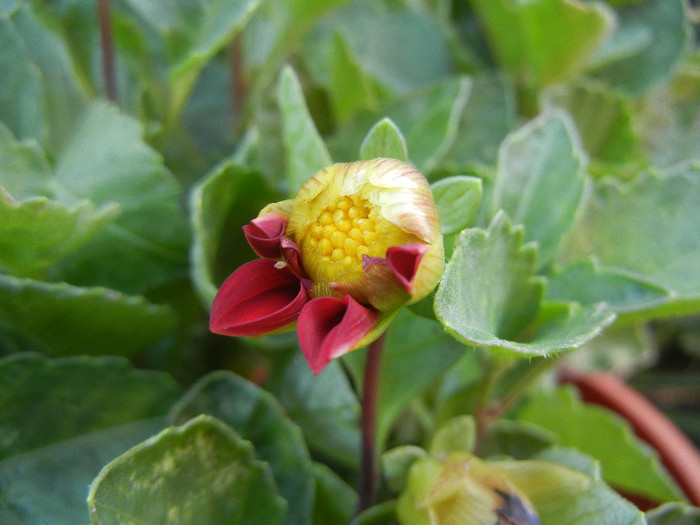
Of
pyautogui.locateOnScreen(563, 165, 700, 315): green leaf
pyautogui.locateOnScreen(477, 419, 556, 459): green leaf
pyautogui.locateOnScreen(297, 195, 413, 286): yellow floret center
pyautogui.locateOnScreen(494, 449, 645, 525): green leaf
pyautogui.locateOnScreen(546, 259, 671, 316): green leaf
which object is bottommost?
pyautogui.locateOnScreen(477, 419, 556, 459): green leaf

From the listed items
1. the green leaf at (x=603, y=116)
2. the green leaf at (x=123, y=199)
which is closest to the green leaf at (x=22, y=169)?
the green leaf at (x=123, y=199)

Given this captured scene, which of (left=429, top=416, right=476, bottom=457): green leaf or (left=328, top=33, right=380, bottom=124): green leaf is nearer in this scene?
(left=429, top=416, right=476, bottom=457): green leaf

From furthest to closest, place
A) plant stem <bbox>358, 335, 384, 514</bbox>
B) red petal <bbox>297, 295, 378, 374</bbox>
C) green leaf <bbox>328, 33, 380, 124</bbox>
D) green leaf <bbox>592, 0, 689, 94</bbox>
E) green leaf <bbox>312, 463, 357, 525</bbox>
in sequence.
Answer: green leaf <bbox>592, 0, 689, 94</bbox>
green leaf <bbox>328, 33, 380, 124</bbox>
green leaf <bbox>312, 463, 357, 525</bbox>
plant stem <bbox>358, 335, 384, 514</bbox>
red petal <bbox>297, 295, 378, 374</bbox>

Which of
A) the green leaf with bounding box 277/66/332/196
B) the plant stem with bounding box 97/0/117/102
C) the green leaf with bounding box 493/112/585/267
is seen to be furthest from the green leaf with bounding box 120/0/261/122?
the green leaf with bounding box 493/112/585/267

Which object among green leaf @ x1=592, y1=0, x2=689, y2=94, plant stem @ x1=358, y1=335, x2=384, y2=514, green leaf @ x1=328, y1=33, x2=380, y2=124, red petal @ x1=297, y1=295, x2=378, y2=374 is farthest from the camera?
green leaf @ x1=592, y1=0, x2=689, y2=94

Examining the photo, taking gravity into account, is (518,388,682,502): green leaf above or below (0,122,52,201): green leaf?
below

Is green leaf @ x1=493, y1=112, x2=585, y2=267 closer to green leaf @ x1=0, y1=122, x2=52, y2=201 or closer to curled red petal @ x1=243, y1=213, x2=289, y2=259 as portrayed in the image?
curled red petal @ x1=243, y1=213, x2=289, y2=259

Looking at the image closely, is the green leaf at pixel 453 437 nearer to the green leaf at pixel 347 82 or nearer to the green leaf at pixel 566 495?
the green leaf at pixel 566 495
